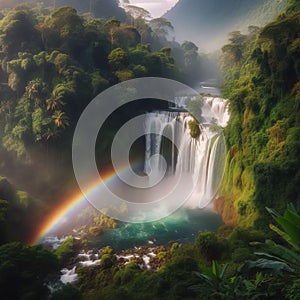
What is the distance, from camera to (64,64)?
724 inches

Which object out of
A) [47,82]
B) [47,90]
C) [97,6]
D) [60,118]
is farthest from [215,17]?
[60,118]

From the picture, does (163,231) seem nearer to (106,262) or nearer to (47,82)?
(106,262)

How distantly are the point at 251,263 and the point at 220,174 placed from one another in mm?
11376

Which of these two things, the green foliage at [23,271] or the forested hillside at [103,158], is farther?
the green foliage at [23,271]

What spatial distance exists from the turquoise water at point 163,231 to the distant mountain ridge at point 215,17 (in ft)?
111

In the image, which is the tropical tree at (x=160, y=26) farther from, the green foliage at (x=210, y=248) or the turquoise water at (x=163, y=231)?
the green foliage at (x=210, y=248)

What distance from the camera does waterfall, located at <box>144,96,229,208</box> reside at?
52.0ft

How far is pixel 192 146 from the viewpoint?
1752cm

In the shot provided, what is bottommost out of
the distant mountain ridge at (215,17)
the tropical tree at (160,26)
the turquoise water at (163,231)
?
the turquoise water at (163,231)

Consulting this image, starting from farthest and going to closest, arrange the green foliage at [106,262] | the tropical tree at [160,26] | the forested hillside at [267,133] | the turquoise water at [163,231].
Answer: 1. the tropical tree at [160,26]
2. the turquoise water at [163,231]
3. the green foliage at [106,262]
4. the forested hillside at [267,133]

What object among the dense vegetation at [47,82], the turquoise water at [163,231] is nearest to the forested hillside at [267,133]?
the turquoise water at [163,231]

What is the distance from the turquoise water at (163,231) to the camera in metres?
13.1

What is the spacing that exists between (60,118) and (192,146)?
7250mm

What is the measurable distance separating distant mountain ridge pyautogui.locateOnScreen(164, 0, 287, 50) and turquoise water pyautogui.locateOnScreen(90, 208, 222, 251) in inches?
1334
